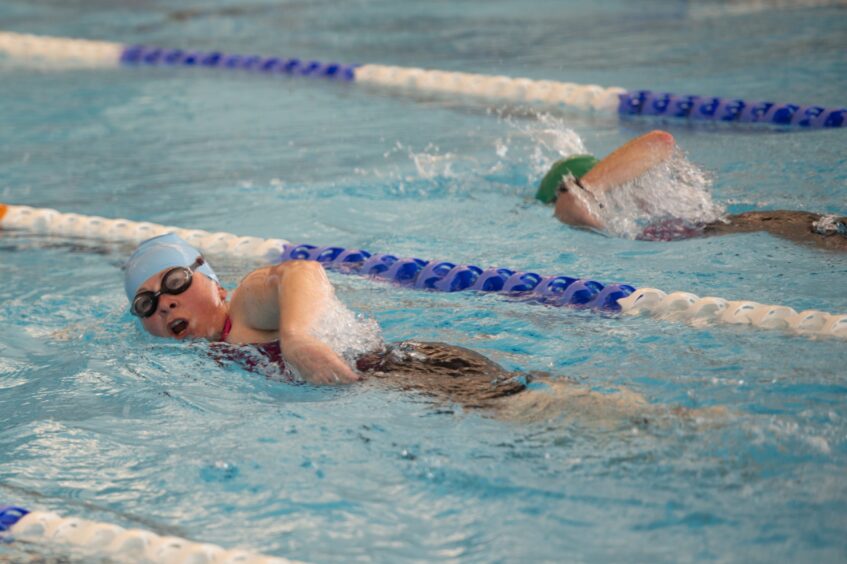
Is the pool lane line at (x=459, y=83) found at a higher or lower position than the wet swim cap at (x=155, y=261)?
higher

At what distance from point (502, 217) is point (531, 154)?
1.17m

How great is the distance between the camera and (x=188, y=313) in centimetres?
331

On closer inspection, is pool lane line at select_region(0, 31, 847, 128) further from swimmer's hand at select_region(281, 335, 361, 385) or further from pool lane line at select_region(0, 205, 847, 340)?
swimmer's hand at select_region(281, 335, 361, 385)

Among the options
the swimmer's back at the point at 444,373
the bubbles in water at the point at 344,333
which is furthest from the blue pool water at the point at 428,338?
the bubbles in water at the point at 344,333

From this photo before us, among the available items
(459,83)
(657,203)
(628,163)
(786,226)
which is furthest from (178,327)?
(459,83)

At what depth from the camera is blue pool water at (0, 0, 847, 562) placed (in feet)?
7.80

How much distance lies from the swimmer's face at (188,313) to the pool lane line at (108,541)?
84 cm

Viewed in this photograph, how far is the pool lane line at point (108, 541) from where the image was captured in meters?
2.29

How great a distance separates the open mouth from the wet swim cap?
171 millimetres

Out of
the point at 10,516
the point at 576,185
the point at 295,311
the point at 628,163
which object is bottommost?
the point at 10,516

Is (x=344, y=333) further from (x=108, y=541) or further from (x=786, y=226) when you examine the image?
(x=786, y=226)

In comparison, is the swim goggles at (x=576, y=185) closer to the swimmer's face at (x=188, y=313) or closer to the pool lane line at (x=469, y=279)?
the pool lane line at (x=469, y=279)

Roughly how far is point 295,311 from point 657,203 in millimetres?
2078

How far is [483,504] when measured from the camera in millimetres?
2453
